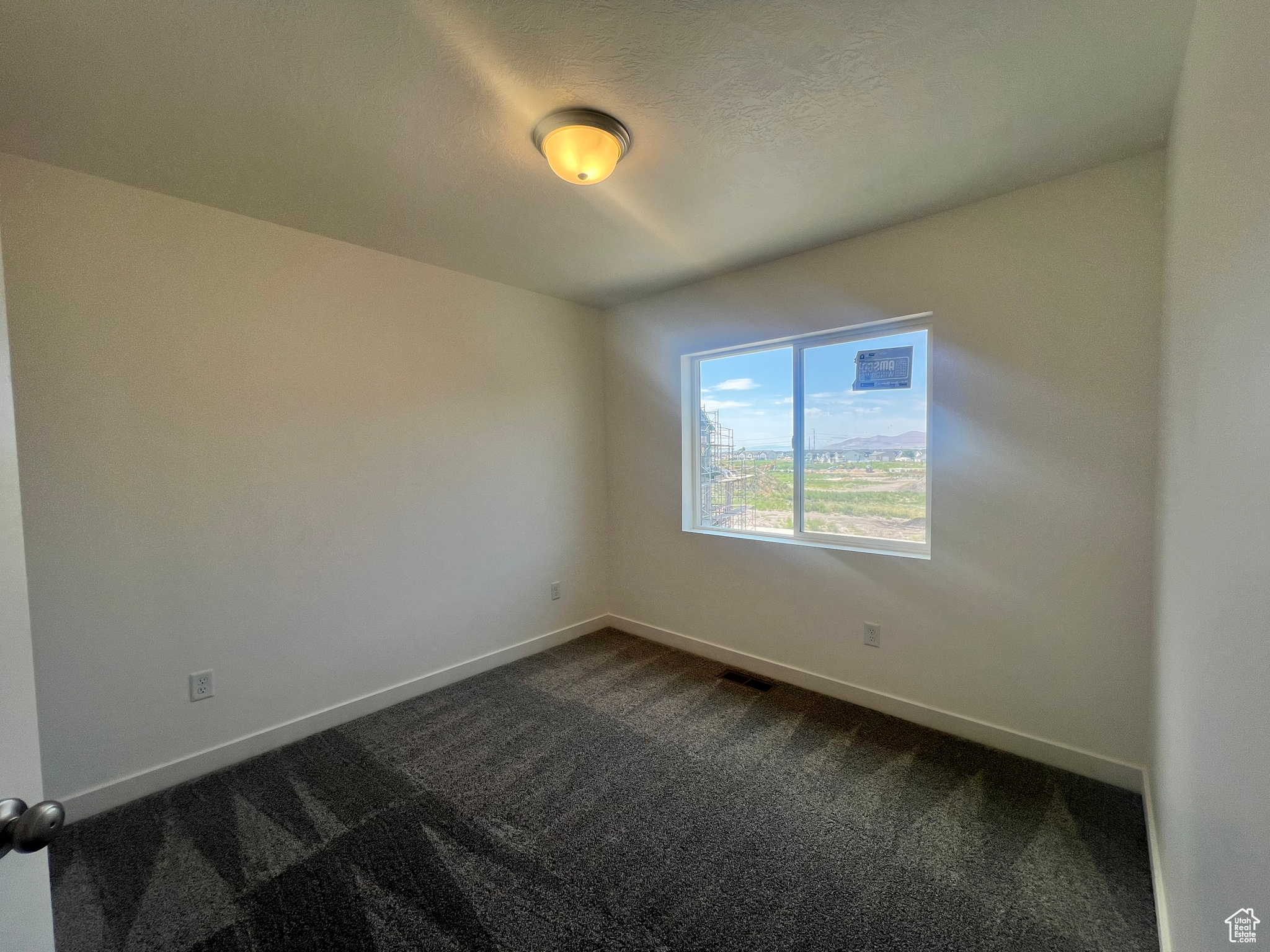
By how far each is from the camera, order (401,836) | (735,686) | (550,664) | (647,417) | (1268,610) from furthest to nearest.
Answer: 1. (647,417)
2. (550,664)
3. (735,686)
4. (401,836)
5. (1268,610)

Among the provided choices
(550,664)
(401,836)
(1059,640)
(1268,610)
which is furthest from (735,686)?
(1268,610)

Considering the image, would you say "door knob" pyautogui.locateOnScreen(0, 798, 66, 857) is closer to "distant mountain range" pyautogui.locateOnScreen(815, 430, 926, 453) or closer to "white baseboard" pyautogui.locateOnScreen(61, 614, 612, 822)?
"white baseboard" pyautogui.locateOnScreen(61, 614, 612, 822)

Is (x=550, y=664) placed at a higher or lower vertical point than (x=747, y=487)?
lower

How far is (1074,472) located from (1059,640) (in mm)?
710

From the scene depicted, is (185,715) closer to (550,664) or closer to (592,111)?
(550,664)

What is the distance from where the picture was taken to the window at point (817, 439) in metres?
2.60

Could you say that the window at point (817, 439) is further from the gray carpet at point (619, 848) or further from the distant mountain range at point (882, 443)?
the gray carpet at point (619, 848)

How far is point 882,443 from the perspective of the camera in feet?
8.83

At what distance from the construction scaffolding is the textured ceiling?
1.48 m

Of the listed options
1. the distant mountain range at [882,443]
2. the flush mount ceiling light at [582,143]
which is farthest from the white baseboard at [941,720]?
the flush mount ceiling light at [582,143]

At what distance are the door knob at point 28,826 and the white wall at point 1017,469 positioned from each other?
2807mm

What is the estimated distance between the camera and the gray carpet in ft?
4.87

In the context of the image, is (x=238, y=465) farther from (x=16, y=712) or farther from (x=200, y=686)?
(x=16, y=712)

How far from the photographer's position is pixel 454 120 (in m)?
1.68
